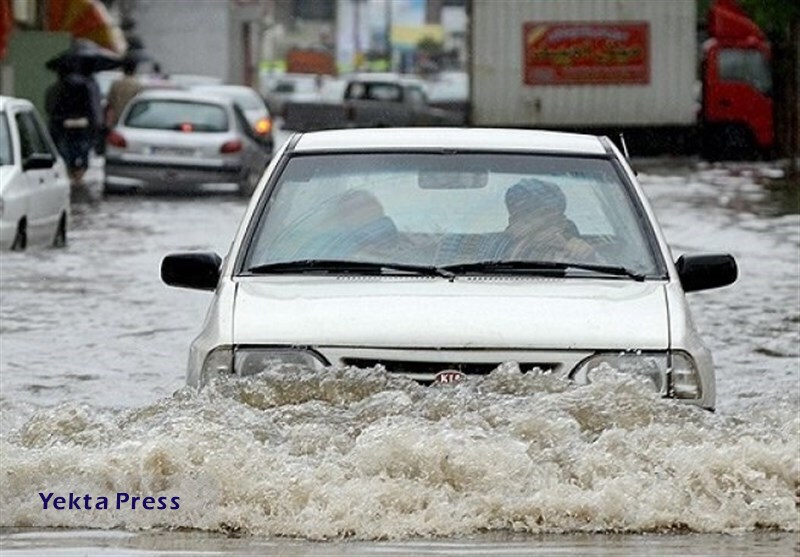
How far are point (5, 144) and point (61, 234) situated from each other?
199 centimetres

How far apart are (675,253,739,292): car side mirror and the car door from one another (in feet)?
37.9

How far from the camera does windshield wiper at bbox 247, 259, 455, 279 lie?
841cm

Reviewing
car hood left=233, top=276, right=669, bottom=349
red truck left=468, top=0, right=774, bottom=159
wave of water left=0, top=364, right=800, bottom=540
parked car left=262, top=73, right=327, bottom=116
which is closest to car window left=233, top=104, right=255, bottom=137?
red truck left=468, top=0, right=774, bottom=159

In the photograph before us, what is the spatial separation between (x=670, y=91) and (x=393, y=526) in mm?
34795

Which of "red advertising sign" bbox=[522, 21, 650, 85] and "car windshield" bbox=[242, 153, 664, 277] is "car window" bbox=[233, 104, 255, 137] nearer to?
"red advertising sign" bbox=[522, 21, 650, 85]

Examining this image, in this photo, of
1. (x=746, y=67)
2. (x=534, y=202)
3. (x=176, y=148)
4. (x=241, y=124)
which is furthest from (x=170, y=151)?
(x=534, y=202)

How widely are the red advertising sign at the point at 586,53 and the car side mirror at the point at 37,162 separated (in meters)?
21.7

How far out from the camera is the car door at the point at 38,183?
1994cm

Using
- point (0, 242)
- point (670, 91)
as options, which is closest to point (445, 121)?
point (670, 91)

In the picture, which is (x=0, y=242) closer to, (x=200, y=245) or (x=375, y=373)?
(x=200, y=245)

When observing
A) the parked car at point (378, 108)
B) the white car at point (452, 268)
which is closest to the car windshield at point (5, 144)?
the white car at point (452, 268)

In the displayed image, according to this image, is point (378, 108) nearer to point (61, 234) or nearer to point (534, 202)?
point (61, 234)

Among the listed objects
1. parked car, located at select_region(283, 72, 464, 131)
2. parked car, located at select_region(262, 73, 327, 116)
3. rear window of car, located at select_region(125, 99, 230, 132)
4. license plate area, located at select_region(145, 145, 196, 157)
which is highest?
rear window of car, located at select_region(125, 99, 230, 132)

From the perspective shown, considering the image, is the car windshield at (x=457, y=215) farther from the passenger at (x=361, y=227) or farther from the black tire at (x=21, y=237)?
the black tire at (x=21, y=237)
